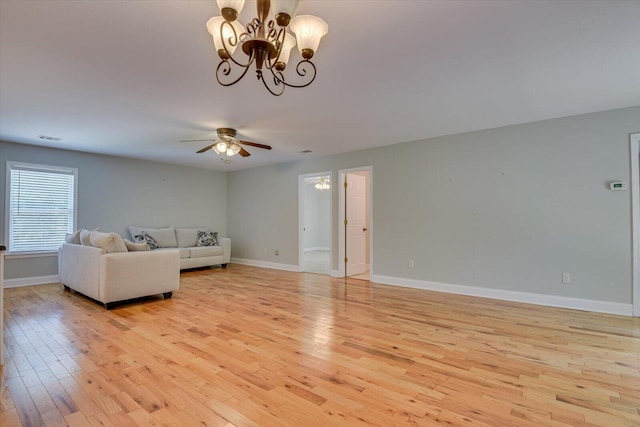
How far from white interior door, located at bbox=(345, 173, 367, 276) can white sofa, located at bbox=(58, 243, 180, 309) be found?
312 cm

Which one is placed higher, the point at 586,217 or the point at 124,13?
the point at 124,13

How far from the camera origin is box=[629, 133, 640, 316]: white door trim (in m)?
3.54

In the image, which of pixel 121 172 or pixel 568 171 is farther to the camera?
pixel 121 172

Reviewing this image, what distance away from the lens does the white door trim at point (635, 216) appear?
354 centimetres

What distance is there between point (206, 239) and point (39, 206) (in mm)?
2935

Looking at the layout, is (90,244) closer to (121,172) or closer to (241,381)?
(121,172)

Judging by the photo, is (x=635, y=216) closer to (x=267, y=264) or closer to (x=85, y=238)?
(x=267, y=264)

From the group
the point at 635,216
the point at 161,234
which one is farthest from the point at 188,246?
the point at 635,216

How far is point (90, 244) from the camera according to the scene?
4270 millimetres

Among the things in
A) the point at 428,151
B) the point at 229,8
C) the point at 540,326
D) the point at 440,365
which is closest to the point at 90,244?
the point at 229,8

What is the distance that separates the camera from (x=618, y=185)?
11.9ft

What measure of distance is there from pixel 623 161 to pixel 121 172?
26.7ft

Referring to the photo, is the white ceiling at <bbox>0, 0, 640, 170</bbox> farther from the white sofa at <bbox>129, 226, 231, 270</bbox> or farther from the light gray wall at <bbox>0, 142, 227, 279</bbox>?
the white sofa at <bbox>129, 226, 231, 270</bbox>

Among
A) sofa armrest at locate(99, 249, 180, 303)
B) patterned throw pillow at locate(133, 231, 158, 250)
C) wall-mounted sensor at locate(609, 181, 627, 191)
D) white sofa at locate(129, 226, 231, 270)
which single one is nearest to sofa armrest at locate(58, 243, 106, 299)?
sofa armrest at locate(99, 249, 180, 303)
